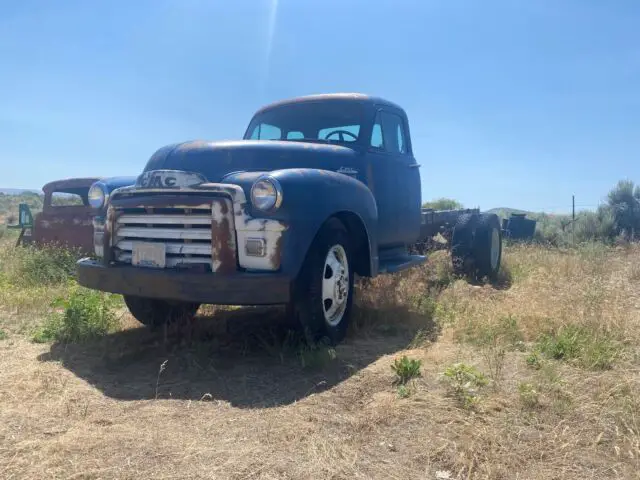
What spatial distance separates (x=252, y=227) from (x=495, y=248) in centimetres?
510

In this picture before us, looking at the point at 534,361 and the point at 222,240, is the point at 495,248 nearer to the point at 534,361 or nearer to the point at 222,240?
the point at 534,361

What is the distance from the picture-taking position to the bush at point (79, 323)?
173 inches

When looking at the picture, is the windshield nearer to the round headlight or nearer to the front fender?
the front fender

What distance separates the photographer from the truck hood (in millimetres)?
4152

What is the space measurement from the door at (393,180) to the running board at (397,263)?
19cm

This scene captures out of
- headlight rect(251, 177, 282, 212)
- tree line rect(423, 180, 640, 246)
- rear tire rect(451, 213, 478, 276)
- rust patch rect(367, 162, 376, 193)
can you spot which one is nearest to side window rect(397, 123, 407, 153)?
rust patch rect(367, 162, 376, 193)

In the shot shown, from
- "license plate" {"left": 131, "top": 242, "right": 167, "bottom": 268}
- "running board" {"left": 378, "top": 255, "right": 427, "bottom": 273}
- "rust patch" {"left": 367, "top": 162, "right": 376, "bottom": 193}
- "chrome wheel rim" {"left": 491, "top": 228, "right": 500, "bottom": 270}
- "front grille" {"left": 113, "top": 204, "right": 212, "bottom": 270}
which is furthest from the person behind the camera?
"chrome wheel rim" {"left": 491, "top": 228, "right": 500, "bottom": 270}

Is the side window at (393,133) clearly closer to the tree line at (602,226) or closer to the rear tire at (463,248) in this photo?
Result: the rear tire at (463,248)

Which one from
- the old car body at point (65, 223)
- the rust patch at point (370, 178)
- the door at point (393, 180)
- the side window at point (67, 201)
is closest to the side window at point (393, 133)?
the door at point (393, 180)

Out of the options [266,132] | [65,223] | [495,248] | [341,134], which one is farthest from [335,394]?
[65,223]

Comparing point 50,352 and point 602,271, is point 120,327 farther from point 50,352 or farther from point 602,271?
point 602,271

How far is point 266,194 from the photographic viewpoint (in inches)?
140

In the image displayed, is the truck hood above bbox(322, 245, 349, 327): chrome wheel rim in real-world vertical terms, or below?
above

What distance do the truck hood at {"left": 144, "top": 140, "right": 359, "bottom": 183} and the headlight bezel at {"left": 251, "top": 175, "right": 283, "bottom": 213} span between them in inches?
22.2
